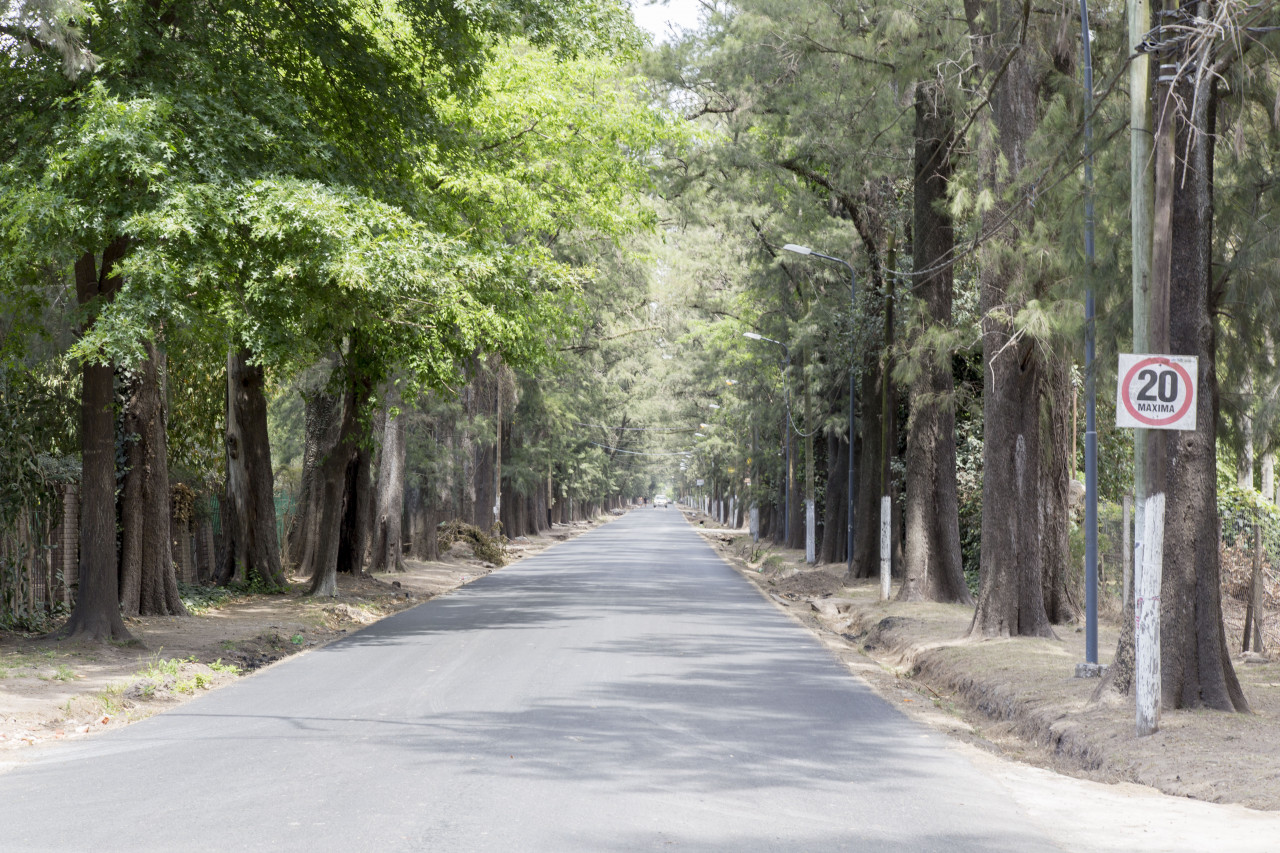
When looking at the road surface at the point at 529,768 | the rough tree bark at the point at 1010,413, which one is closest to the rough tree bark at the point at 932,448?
the rough tree bark at the point at 1010,413

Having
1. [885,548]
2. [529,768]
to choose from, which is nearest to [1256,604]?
[885,548]

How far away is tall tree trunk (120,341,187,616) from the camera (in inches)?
733

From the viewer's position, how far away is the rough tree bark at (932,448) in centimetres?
2269

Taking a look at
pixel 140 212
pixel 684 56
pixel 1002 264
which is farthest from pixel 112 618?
pixel 684 56

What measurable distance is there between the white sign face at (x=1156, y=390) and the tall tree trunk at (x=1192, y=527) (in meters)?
0.92

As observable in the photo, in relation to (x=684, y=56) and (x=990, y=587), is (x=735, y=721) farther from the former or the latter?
(x=684, y=56)

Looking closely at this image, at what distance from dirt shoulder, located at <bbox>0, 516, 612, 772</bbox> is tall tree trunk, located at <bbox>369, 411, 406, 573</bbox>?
648 cm

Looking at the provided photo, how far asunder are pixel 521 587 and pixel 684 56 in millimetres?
12851

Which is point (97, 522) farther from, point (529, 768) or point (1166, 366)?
point (1166, 366)

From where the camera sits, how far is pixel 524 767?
8586mm

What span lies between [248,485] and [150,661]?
1091 cm

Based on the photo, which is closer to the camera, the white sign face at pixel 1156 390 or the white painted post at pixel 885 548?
the white sign face at pixel 1156 390

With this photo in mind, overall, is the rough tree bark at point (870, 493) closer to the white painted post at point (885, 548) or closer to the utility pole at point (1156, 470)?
the white painted post at point (885, 548)

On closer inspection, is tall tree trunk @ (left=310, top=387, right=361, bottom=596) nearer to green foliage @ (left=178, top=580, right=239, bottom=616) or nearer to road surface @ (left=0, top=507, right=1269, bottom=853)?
green foliage @ (left=178, top=580, right=239, bottom=616)
